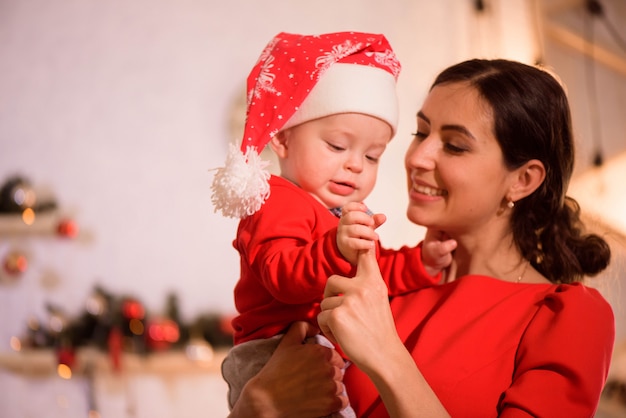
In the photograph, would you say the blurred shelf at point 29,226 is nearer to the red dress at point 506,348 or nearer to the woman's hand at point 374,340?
the red dress at point 506,348

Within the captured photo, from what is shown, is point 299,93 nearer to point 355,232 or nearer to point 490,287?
point 355,232

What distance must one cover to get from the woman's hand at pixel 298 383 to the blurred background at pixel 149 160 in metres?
2.46

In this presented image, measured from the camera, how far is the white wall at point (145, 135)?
4.05 metres

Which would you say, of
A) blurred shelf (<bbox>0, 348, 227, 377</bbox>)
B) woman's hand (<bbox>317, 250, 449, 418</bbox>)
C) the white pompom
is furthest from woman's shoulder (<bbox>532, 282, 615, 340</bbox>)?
blurred shelf (<bbox>0, 348, 227, 377</bbox>)

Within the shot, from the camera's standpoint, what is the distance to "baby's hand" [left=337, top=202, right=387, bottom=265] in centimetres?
122

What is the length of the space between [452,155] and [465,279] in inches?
11.0

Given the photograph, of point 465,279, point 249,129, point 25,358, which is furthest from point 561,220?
point 25,358

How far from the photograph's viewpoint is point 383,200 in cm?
371

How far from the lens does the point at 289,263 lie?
1305 mm

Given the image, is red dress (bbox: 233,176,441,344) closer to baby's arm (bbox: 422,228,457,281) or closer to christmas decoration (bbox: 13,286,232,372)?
baby's arm (bbox: 422,228,457,281)

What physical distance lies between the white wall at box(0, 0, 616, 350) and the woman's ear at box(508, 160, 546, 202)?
2.54 m

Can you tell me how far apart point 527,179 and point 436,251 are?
0.98 ft

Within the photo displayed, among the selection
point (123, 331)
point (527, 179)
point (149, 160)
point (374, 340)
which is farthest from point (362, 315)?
point (149, 160)

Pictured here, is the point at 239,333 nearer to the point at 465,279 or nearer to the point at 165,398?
the point at 465,279
